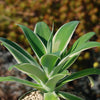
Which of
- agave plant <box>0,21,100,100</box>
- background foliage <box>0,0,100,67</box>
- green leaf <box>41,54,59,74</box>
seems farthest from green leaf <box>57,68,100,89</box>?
background foliage <box>0,0,100,67</box>

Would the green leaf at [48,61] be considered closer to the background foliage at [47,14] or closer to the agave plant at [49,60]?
the agave plant at [49,60]

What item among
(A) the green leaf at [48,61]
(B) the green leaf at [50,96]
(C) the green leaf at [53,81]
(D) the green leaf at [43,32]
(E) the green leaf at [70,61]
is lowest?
(B) the green leaf at [50,96]

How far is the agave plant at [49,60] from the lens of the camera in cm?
124

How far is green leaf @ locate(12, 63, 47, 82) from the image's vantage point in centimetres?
119

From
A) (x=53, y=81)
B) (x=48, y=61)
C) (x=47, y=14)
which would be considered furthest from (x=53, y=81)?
(x=47, y=14)

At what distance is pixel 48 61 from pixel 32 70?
89mm

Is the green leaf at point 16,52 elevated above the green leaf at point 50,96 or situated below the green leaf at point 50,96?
above

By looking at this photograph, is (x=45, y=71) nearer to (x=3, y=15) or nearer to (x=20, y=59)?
(x=20, y=59)

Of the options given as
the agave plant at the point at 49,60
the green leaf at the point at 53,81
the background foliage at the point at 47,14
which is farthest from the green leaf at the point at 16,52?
the background foliage at the point at 47,14

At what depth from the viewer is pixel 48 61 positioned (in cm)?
125

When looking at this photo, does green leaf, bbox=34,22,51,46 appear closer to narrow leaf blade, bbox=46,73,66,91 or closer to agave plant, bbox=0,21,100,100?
agave plant, bbox=0,21,100,100

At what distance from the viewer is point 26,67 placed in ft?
3.94

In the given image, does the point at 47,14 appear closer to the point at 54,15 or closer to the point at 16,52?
the point at 54,15

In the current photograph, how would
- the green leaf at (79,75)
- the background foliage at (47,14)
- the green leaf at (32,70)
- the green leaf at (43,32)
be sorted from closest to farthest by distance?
1. the green leaf at (32,70)
2. the green leaf at (79,75)
3. the green leaf at (43,32)
4. the background foliage at (47,14)
